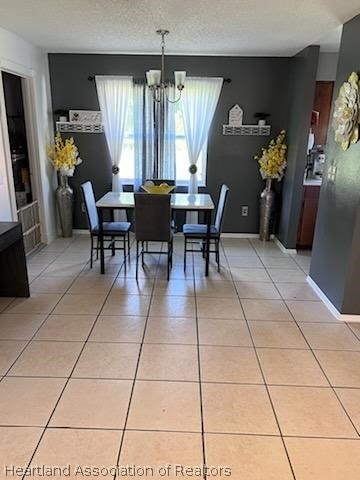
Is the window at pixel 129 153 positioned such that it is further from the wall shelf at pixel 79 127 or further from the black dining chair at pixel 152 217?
the black dining chair at pixel 152 217

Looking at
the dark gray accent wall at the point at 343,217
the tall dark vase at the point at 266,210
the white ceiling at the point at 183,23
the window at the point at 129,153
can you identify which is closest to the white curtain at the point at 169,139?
the window at the point at 129,153

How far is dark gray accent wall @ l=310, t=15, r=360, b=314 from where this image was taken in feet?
9.07

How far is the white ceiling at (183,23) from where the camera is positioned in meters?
2.69

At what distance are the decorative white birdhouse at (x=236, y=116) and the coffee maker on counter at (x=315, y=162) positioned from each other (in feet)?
3.39

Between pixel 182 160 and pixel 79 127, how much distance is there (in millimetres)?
1478

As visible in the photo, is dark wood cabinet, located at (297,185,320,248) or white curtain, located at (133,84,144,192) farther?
white curtain, located at (133,84,144,192)

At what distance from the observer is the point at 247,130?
485 cm

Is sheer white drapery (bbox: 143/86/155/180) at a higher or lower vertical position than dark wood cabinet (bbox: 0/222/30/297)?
higher

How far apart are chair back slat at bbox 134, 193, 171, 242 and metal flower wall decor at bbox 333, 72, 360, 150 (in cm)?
159

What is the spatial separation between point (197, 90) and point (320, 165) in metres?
1.93

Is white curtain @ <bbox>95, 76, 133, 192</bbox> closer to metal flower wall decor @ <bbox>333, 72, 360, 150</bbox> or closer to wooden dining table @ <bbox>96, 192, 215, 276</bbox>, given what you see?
wooden dining table @ <bbox>96, 192, 215, 276</bbox>

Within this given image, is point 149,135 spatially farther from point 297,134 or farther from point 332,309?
point 332,309

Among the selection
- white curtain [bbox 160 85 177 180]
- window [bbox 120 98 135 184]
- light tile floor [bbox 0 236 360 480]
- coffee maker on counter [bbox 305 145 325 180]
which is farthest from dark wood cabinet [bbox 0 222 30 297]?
coffee maker on counter [bbox 305 145 325 180]

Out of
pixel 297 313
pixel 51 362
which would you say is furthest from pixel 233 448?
pixel 297 313
